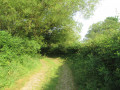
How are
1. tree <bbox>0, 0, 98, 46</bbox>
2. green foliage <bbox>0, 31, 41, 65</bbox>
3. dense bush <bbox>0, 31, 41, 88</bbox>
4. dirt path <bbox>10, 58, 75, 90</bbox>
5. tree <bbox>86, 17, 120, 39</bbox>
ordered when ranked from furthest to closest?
1. tree <bbox>0, 0, 98, 46</bbox>
2. tree <bbox>86, 17, 120, 39</bbox>
3. green foliage <bbox>0, 31, 41, 65</bbox>
4. dirt path <bbox>10, 58, 75, 90</bbox>
5. dense bush <bbox>0, 31, 41, 88</bbox>

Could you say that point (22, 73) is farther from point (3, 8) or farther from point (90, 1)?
point (90, 1)

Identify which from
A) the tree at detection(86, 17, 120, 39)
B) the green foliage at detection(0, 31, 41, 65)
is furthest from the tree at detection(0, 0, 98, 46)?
the tree at detection(86, 17, 120, 39)

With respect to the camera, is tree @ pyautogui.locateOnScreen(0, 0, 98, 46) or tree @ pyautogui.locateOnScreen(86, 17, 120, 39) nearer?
tree @ pyautogui.locateOnScreen(86, 17, 120, 39)

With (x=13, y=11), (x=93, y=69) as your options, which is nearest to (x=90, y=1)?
(x=13, y=11)

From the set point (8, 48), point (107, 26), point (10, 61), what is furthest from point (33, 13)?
point (107, 26)

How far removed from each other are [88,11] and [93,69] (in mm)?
10483

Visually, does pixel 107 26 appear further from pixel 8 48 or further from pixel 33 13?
pixel 8 48

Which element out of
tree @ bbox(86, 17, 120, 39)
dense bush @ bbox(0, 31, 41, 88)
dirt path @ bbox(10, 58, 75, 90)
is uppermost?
tree @ bbox(86, 17, 120, 39)

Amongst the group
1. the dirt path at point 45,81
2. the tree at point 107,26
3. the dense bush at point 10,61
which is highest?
the tree at point 107,26

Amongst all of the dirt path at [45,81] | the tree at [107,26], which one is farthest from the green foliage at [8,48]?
the tree at [107,26]

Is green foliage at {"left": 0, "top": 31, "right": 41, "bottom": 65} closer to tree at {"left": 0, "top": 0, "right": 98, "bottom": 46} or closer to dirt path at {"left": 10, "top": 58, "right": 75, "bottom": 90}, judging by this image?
dirt path at {"left": 10, "top": 58, "right": 75, "bottom": 90}

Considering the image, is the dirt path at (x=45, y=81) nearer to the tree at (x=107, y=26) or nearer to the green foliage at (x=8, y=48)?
the green foliage at (x=8, y=48)

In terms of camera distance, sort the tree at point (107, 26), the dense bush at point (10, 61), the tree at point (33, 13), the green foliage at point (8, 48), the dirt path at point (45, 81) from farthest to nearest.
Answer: the tree at point (33, 13), the tree at point (107, 26), the green foliage at point (8, 48), the dirt path at point (45, 81), the dense bush at point (10, 61)

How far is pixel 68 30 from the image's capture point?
45.7 ft
